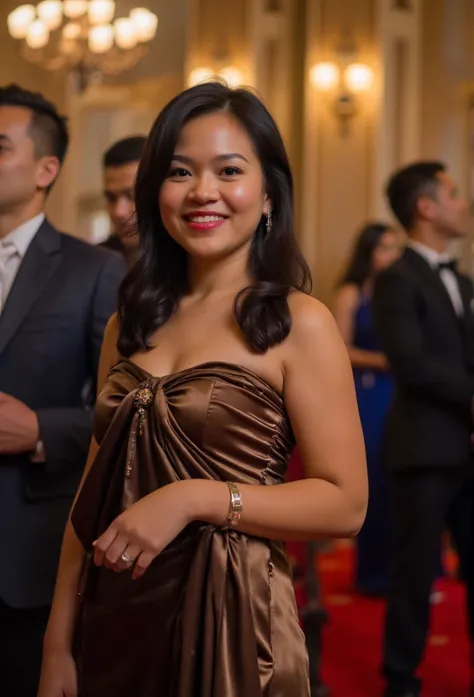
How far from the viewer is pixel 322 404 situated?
1.56 m

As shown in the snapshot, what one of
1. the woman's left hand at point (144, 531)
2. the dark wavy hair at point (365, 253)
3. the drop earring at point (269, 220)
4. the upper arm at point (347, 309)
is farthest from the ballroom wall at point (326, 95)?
the woman's left hand at point (144, 531)

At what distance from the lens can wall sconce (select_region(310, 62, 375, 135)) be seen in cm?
696

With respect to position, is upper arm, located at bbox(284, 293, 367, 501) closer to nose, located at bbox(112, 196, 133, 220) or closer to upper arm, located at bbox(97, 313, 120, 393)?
upper arm, located at bbox(97, 313, 120, 393)

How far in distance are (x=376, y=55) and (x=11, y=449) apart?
543 cm

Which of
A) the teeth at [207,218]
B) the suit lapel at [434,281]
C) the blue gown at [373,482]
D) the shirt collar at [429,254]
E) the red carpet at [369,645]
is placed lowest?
the red carpet at [369,645]

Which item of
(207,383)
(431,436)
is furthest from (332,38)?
(207,383)

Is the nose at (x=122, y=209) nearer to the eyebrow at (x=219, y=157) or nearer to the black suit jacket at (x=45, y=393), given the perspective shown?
the black suit jacket at (x=45, y=393)

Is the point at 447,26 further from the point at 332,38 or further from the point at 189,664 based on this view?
the point at 189,664

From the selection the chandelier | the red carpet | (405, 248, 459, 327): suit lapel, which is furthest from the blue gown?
the chandelier

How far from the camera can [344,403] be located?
1576mm

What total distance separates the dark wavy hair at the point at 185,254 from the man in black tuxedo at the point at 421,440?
1.72 meters

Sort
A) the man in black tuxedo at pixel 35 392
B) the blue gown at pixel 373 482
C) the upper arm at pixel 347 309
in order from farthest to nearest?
1. the upper arm at pixel 347 309
2. the blue gown at pixel 373 482
3. the man in black tuxedo at pixel 35 392

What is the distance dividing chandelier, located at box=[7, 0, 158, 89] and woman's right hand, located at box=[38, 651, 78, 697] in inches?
214

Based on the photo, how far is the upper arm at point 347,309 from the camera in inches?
219
